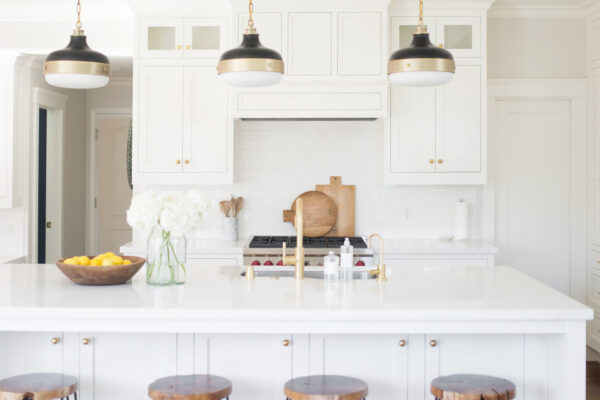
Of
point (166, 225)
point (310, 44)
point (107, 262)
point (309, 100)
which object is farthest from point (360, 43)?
point (107, 262)

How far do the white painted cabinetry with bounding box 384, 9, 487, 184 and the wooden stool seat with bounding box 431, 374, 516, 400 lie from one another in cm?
261

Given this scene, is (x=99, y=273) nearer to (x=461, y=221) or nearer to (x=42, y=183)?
(x=461, y=221)

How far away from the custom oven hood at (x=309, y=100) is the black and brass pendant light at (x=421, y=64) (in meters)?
1.75

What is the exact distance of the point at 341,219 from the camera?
18.4 feet

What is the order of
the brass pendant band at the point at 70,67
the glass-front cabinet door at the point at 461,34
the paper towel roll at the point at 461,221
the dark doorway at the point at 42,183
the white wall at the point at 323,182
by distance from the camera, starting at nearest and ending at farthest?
1. the brass pendant band at the point at 70,67
2. the glass-front cabinet door at the point at 461,34
3. the paper towel roll at the point at 461,221
4. the white wall at the point at 323,182
5. the dark doorway at the point at 42,183

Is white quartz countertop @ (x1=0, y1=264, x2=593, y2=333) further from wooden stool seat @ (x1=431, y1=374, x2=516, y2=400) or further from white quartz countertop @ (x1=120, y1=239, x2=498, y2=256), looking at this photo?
white quartz countertop @ (x1=120, y1=239, x2=498, y2=256)

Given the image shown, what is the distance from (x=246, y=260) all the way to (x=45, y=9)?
2.60 meters

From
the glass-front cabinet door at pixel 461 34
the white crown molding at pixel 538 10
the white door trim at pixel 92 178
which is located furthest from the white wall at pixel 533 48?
the white door trim at pixel 92 178

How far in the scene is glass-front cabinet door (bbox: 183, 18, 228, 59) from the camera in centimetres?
525

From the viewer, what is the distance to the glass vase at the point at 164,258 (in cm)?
309

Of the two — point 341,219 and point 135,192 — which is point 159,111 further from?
point 341,219

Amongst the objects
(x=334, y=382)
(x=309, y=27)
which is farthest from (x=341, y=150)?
(x=334, y=382)

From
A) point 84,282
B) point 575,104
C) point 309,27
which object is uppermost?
point 309,27

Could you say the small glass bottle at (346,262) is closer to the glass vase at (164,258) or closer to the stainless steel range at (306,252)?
the glass vase at (164,258)
